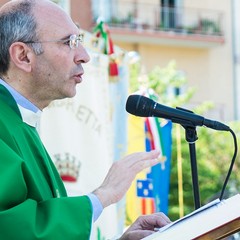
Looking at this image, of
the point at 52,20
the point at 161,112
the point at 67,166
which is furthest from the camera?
the point at 67,166

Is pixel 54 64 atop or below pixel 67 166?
atop

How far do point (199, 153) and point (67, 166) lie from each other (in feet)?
44.1

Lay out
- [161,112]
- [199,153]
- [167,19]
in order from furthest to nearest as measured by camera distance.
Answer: [167,19], [199,153], [161,112]

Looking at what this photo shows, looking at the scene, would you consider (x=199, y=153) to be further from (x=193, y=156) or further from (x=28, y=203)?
(x=28, y=203)

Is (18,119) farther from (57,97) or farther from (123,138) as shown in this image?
(123,138)

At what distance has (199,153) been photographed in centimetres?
1886

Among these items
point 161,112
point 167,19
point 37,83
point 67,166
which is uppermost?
point 167,19

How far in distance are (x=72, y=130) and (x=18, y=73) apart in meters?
2.70

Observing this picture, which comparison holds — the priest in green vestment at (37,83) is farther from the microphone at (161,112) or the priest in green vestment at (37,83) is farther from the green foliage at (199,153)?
the green foliage at (199,153)

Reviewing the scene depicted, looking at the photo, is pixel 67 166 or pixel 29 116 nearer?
pixel 29 116

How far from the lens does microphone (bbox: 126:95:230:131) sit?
300 centimetres

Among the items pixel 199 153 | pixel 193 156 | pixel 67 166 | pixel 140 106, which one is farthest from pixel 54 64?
pixel 199 153

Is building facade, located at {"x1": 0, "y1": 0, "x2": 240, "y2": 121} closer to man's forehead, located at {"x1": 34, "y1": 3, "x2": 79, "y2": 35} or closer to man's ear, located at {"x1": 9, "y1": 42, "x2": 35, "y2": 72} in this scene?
man's forehead, located at {"x1": 34, "y1": 3, "x2": 79, "y2": 35}

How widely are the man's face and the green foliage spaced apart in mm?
13475
